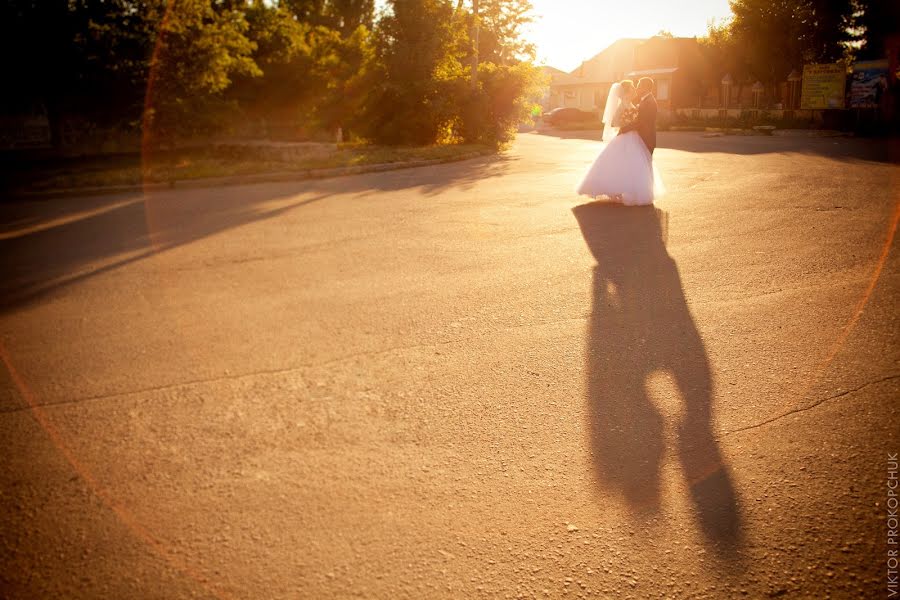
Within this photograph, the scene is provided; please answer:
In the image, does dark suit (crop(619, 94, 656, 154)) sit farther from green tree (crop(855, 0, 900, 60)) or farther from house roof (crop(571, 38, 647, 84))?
house roof (crop(571, 38, 647, 84))

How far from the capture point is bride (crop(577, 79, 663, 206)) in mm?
9070

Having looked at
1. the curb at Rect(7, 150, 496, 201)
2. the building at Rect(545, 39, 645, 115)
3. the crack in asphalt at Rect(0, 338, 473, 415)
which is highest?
the building at Rect(545, 39, 645, 115)

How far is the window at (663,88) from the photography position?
173 feet

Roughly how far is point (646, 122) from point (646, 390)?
7.29 metres

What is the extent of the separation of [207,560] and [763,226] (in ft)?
25.6

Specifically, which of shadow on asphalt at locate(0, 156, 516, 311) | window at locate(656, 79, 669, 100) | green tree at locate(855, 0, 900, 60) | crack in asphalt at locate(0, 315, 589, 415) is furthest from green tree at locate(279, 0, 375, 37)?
crack in asphalt at locate(0, 315, 589, 415)

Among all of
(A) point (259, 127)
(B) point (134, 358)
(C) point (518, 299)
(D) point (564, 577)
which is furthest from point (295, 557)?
(A) point (259, 127)

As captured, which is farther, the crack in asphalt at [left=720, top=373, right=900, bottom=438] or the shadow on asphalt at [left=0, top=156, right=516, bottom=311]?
the shadow on asphalt at [left=0, top=156, right=516, bottom=311]

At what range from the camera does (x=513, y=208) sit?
9.33 metres

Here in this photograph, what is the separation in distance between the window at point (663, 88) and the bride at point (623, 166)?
49513 millimetres

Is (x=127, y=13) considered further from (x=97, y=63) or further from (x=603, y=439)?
(x=603, y=439)

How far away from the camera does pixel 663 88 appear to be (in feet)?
176

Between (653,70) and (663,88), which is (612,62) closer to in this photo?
(653,70)

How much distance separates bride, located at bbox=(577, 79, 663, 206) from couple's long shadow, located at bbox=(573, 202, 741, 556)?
3.30 metres
